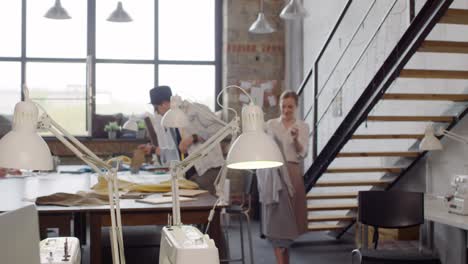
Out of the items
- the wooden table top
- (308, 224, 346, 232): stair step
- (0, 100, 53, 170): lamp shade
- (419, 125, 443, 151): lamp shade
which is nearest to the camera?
(0, 100, 53, 170): lamp shade

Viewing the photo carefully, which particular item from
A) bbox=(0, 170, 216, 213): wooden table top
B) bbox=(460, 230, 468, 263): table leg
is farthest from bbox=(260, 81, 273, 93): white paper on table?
bbox=(460, 230, 468, 263): table leg

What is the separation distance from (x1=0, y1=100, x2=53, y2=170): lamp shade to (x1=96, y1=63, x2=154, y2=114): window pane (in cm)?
690

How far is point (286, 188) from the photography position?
4238 mm

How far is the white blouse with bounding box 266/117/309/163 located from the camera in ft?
14.1

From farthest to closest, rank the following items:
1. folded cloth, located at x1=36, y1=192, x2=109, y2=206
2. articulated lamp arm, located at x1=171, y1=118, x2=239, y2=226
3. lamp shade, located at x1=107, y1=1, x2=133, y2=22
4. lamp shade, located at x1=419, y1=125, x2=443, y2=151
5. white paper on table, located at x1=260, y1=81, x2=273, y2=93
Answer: white paper on table, located at x1=260, y1=81, x2=273, y2=93 < lamp shade, located at x1=107, y1=1, x2=133, y2=22 < lamp shade, located at x1=419, y1=125, x2=443, y2=151 < folded cloth, located at x1=36, y1=192, x2=109, y2=206 < articulated lamp arm, located at x1=171, y1=118, x2=239, y2=226

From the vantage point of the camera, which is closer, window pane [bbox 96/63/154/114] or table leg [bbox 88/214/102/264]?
table leg [bbox 88/214/102/264]

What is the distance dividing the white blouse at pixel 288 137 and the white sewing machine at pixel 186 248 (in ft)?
8.65

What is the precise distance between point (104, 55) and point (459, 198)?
5.81 meters

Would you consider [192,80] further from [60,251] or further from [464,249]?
[60,251]

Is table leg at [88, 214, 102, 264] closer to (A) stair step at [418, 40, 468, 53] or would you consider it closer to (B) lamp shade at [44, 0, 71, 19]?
(A) stair step at [418, 40, 468, 53]

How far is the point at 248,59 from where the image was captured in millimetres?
8102

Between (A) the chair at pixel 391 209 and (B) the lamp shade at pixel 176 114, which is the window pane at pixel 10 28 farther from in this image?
(B) the lamp shade at pixel 176 114

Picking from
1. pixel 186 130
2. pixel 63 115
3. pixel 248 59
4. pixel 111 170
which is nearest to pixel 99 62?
pixel 63 115

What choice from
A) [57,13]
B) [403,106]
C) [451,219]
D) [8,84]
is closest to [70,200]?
[451,219]
